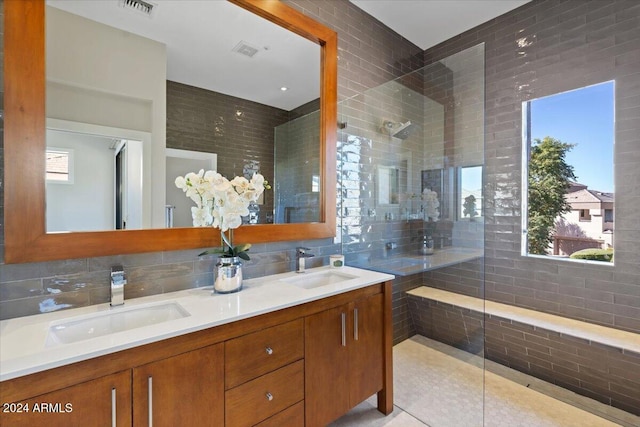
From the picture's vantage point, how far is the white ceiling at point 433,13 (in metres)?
2.41

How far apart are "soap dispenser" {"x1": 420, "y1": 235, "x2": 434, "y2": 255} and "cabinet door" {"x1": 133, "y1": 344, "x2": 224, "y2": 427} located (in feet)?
6.02

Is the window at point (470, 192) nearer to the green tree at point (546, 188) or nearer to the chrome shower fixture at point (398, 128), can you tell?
the chrome shower fixture at point (398, 128)

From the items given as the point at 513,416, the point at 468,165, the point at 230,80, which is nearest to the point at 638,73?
the point at 468,165

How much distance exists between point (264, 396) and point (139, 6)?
1936 mm


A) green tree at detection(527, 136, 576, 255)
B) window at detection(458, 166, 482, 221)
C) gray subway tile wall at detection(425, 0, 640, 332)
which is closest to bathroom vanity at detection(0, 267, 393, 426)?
window at detection(458, 166, 482, 221)

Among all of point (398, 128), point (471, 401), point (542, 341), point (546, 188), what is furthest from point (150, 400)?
point (546, 188)

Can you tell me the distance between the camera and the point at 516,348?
7.83 ft

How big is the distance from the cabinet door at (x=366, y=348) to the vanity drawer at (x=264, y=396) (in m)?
0.39

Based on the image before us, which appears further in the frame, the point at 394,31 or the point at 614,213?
the point at 394,31

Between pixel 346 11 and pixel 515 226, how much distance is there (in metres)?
2.31

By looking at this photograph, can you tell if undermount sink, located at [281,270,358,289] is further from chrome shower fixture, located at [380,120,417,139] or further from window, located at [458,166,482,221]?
chrome shower fixture, located at [380,120,417,139]

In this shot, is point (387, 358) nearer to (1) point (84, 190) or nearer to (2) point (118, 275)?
(2) point (118, 275)

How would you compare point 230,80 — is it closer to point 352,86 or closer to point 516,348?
point 352,86

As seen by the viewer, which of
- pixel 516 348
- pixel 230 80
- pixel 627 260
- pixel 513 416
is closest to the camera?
pixel 230 80
